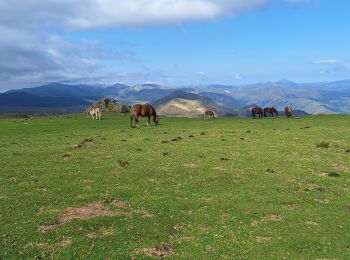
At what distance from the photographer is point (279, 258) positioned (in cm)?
1470

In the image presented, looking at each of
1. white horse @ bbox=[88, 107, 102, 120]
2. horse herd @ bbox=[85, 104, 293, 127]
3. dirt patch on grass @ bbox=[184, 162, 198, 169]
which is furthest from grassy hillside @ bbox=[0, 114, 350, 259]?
white horse @ bbox=[88, 107, 102, 120]

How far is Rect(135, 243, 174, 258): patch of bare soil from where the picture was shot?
1474 centimetres

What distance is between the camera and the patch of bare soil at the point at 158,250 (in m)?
14.7

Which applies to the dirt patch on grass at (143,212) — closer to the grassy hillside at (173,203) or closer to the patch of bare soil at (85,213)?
the grassy hillside at (173,203)

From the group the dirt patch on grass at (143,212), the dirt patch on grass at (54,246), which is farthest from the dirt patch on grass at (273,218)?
the dirt patch on grass at (54,246)

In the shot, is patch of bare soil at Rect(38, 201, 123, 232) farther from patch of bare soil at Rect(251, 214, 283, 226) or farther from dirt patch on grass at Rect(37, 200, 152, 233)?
patch of bare soil at Rect(251, 214, 283, 226)

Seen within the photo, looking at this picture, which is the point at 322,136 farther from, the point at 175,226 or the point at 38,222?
the point at 38,222

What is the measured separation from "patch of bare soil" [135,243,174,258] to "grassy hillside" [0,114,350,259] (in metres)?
0.04

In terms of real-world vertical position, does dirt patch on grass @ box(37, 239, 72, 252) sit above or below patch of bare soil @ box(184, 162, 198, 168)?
below

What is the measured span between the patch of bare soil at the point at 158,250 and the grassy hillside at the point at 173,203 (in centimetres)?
4

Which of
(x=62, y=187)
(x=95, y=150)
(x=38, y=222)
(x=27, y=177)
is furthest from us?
(x=95, y=150)

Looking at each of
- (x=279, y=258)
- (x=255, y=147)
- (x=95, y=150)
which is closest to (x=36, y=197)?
(x=279, y=258)

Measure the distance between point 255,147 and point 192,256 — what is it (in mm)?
23794

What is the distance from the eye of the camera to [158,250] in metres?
15.0
